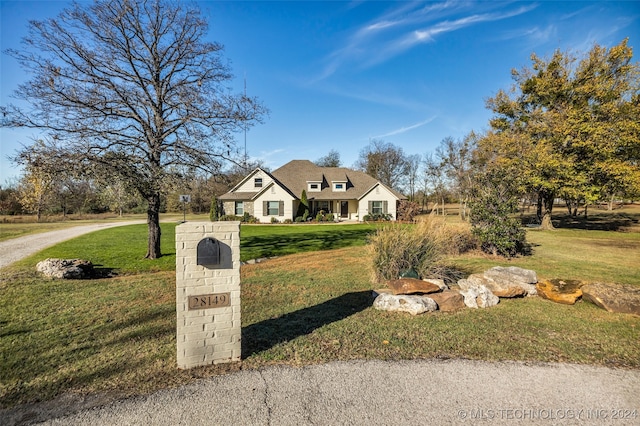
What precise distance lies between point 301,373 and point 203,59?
446 inches

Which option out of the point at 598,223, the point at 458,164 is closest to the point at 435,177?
the point at 458,164

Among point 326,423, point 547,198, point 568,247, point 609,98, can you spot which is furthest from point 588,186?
point 326,423

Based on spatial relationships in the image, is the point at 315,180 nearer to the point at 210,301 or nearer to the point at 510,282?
the point at 510,282

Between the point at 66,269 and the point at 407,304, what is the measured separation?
8936mm

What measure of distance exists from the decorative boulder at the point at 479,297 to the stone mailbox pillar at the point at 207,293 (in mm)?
4537

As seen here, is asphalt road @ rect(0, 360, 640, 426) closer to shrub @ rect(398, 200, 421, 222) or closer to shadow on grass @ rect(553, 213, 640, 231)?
shrub @ rect(398, 200, 421, 222)

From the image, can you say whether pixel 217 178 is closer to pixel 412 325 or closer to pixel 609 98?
pixel 412 325

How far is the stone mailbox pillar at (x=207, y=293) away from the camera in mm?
3443

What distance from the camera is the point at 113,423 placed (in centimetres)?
261

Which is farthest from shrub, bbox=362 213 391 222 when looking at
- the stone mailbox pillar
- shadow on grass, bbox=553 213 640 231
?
the stone mailbox pillar

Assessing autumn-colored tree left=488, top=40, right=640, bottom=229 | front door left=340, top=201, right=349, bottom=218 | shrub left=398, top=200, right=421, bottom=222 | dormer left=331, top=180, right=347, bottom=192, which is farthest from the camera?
front door left=340, top=201, right=349, bottom=218

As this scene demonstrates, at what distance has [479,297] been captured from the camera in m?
5.85

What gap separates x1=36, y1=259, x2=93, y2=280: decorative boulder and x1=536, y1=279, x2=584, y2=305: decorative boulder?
1165 cm

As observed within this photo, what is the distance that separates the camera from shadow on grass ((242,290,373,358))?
4.25 metres
